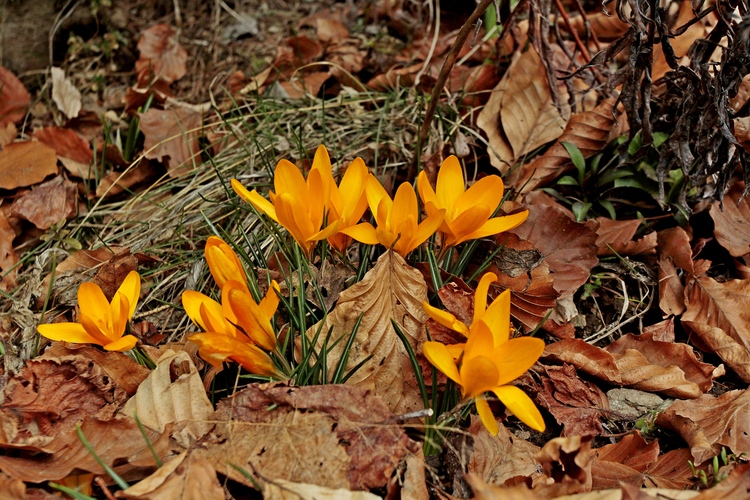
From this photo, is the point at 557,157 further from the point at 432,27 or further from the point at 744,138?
the point at 432,27

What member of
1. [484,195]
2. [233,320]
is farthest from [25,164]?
[484,195]

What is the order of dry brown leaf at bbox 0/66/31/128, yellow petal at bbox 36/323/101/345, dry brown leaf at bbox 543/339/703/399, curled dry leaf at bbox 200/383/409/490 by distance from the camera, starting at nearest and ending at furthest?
curled dry leaf at bbox 200/383/409/490, yellow petal at bbox 36/323/101/345, dry brown leaf at bbox 543/339/703/399, dry brown leaf at bbox 0/66/31/128

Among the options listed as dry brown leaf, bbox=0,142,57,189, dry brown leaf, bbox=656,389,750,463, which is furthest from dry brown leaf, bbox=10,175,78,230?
dry brown leaf, bbox=656,389,750,463

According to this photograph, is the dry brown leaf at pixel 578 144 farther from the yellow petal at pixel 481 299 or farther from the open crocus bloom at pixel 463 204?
the yellow petal at pixel 481 299

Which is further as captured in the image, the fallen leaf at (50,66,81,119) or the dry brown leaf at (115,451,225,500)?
the fallen leaf at (50,66,81,119)

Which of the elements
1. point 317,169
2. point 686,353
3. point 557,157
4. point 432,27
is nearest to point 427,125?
point 557,157

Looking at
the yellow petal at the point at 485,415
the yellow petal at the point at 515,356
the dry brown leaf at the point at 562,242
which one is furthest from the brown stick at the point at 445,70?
the yellow petal at the point at 485,415

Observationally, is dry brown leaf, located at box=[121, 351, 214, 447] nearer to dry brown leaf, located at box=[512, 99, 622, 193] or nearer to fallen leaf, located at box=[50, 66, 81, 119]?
dry brown leaf, located at box=[512, 99, 622, 193]
